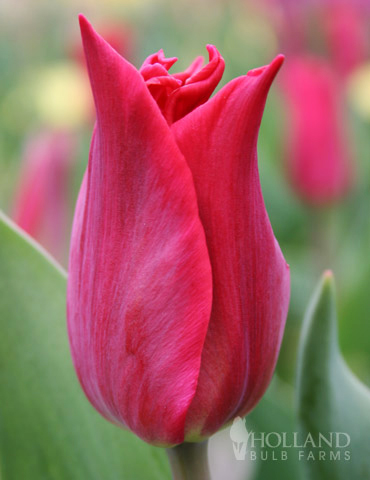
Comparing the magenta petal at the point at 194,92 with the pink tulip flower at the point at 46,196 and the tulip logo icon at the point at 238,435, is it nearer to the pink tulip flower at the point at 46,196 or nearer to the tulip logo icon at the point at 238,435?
the tulip logo icon at the point at 238,435

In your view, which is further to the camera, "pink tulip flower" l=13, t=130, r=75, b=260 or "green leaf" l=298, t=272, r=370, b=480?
"pink tulip flower" l=13, t=130, r=75, b=260

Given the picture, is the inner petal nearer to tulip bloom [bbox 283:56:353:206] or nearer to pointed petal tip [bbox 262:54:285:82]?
pointed petal tip [bbox 262:54:285:82]

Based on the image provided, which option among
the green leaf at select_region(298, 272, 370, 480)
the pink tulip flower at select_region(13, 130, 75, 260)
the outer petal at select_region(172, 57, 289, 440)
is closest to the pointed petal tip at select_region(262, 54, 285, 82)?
the outer petal at select_region(172, 57, 289, 440)

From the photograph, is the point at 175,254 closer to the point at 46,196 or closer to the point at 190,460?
the point at 190,460

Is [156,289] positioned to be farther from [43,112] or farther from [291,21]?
[291,21]

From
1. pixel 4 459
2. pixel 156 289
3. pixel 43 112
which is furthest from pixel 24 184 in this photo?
pixel 43 112
